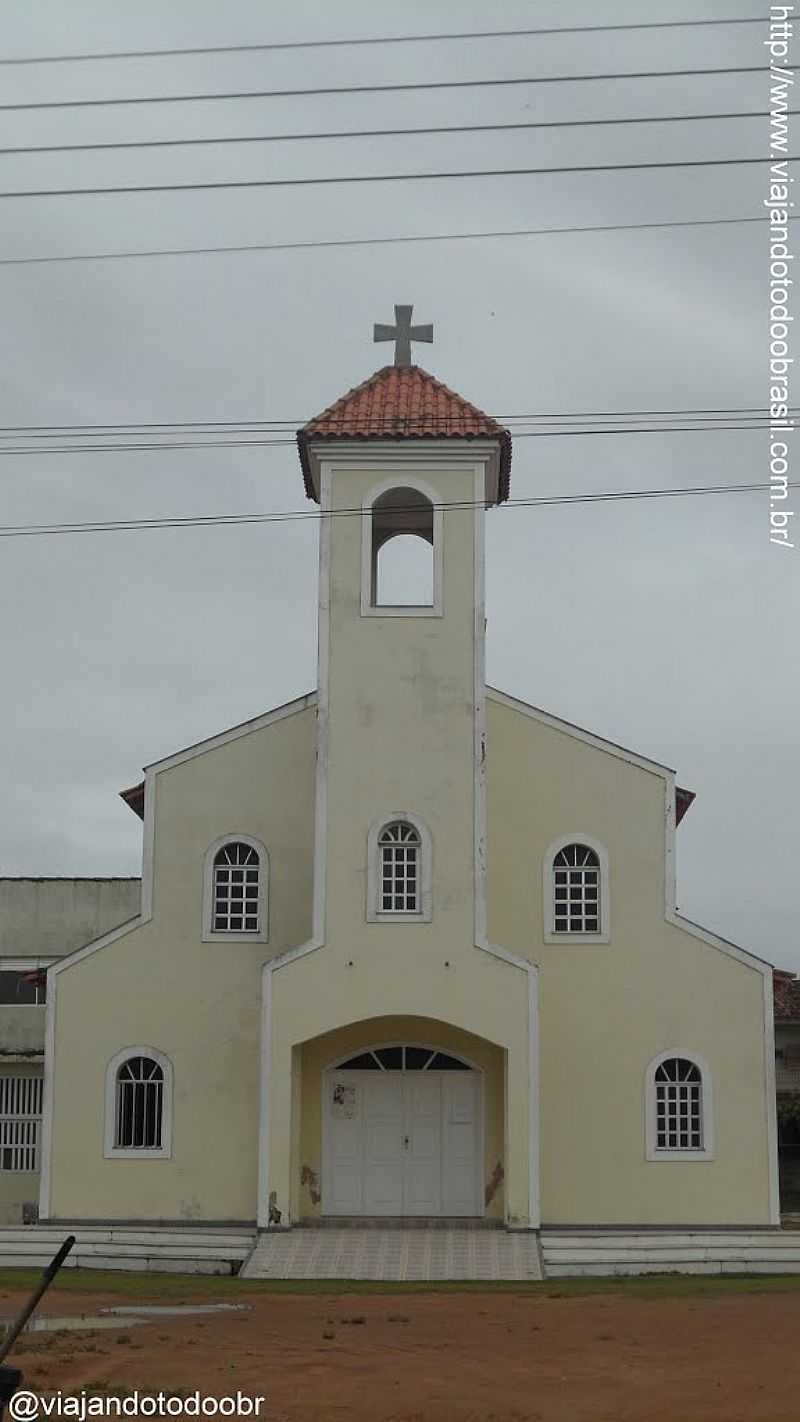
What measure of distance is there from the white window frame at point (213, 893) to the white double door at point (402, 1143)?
2.75 meters

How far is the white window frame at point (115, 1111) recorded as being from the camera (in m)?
30.3

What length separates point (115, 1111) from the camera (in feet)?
100

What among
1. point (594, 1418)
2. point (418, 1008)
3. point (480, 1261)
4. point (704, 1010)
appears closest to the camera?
point (594, 1418)

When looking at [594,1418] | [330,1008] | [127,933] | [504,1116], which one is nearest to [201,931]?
[127,933]

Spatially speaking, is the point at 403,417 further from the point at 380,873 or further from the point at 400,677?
the point at 380,873

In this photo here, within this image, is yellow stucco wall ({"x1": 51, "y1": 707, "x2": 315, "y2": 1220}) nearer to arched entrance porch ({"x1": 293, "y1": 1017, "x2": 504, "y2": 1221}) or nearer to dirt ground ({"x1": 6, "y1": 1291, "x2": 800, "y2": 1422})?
arched entrance porch ({"x1": 293, "y1": 1017, "x2": 504, "y2": 1221})

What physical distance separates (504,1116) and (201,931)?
→ 5.88 metres

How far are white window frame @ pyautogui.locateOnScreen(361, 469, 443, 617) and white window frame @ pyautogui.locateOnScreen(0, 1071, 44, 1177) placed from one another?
44.3 feet

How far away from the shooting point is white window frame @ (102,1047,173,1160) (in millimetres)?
30328

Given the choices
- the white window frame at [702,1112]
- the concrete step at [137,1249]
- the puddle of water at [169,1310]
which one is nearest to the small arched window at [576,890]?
the white window frame at [702,1112]

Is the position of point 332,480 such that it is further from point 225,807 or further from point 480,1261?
point 480,1261

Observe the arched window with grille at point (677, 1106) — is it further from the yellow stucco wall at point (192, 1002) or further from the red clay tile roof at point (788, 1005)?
the red clay tile roof at point (788, 1005)

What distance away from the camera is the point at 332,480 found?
30734 mm

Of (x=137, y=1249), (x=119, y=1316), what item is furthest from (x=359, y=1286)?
(x=119, y=1316)
